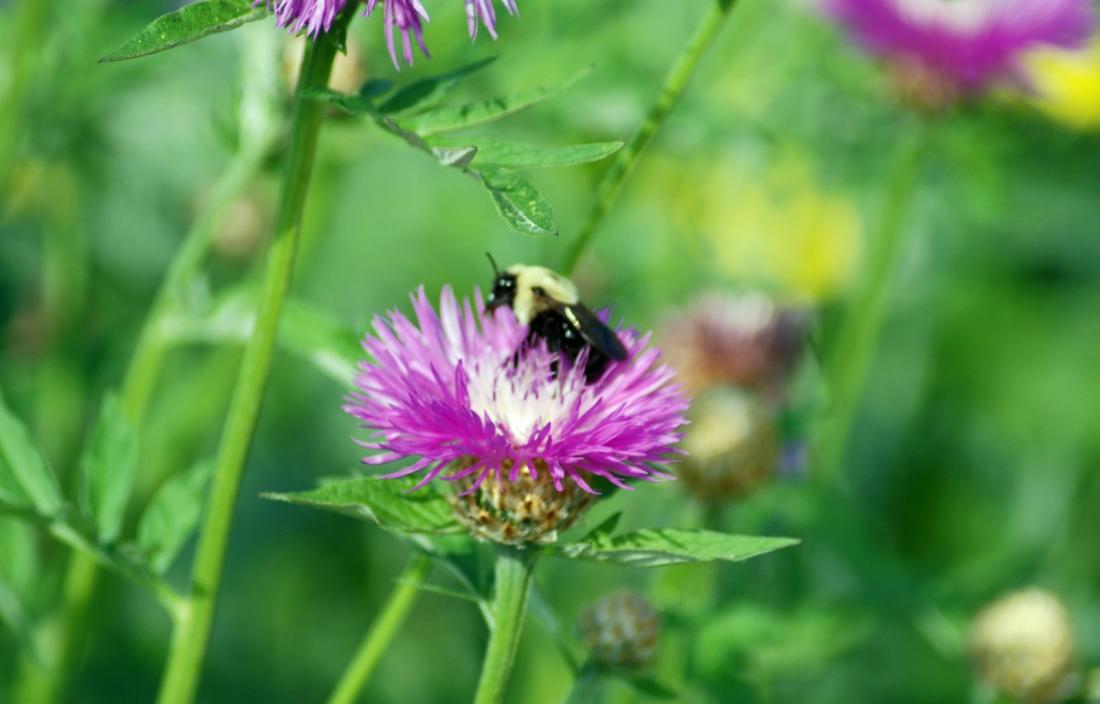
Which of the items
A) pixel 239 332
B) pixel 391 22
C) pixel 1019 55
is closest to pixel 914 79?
pixel 1019 55

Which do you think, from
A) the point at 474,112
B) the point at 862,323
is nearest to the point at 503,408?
the point at 474,112

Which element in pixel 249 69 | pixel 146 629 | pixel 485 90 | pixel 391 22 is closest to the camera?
pixel 391 22

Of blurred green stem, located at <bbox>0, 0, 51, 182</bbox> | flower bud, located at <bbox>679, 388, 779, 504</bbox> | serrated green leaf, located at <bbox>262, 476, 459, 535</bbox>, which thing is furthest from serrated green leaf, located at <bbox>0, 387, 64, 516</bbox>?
flower bud, located at <bbox>679, 388, 779, 504</bbox>

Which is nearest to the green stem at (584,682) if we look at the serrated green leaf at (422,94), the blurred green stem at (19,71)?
the serrated green leaf at (422,94)

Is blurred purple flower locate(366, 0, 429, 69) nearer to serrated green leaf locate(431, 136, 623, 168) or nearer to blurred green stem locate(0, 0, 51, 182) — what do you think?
serrated green leaf locate(431, 136, 623, 168)

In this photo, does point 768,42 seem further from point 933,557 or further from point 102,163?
point 102,163

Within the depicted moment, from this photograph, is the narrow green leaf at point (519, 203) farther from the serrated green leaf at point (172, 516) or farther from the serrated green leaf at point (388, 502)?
the serrated green leaf at point (172, 516)
